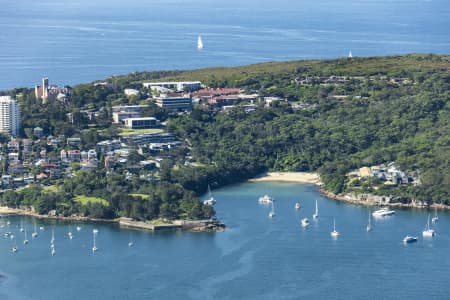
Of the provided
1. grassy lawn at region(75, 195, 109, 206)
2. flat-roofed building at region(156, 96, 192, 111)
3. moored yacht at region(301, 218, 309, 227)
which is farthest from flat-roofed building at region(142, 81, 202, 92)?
moored yacht at region(301, 218, 309, 227)

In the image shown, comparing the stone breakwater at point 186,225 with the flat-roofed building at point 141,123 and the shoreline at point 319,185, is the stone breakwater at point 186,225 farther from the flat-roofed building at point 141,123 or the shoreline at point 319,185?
the flat-roofed building at point 141,123

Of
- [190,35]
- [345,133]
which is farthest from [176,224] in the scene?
[190,35]

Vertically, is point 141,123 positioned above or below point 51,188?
above

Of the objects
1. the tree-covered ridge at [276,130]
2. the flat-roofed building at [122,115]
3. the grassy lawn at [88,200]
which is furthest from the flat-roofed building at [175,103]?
the grassy lawn at [88,200]

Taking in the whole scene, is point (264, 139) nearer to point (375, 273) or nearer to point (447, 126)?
point (447, 126)

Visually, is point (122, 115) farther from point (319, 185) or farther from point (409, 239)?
point (409, 239)

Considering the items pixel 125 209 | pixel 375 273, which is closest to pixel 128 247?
pixel 125 209

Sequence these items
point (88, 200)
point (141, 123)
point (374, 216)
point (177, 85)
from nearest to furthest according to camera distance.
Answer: point (374, 216) → point (88, 200) → point (141, 123) → point (177, 85)
